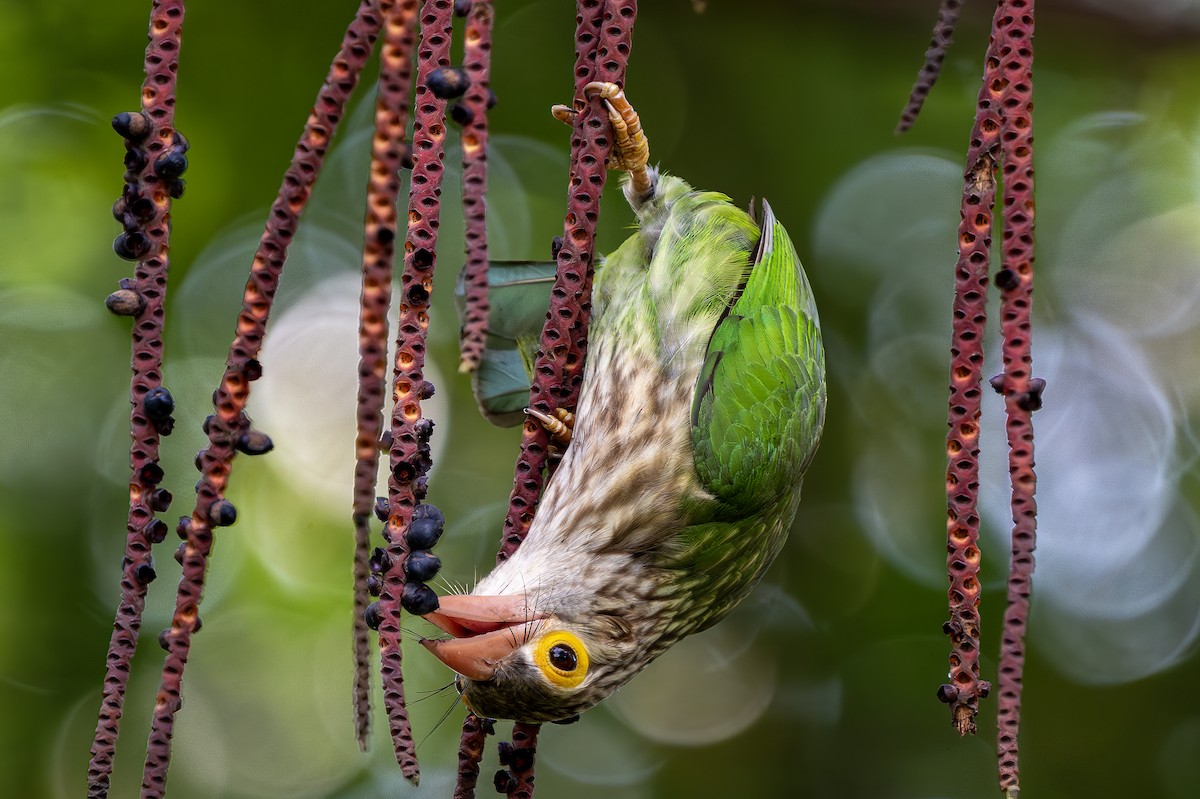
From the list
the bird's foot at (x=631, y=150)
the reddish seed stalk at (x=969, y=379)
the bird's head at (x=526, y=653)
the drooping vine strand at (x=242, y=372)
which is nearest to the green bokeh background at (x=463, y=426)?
the bird's foot at (x=631, y=150)

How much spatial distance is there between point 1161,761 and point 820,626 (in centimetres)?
155

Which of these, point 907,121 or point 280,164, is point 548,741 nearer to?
point 280,164

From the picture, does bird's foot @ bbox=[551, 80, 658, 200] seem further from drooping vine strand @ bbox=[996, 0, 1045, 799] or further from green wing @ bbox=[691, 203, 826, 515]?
drooping vine strand @ bbox=[996, 0, 1045, 799]

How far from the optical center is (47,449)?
13.8 feet

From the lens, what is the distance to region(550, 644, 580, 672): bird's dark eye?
2.48m

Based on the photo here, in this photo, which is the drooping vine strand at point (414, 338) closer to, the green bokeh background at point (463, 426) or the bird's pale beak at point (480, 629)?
the bird's pale beak at point (480, 629)

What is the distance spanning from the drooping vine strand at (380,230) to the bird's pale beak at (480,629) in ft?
4.48

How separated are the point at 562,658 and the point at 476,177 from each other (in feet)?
5.21

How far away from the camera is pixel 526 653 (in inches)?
96.0

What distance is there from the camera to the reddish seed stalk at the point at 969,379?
1.37m

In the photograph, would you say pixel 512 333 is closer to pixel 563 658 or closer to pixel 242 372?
pixel 563 658

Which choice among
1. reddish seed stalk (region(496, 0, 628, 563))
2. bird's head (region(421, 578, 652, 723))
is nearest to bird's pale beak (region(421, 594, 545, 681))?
bird's head (region(421, 578, 652, 723))

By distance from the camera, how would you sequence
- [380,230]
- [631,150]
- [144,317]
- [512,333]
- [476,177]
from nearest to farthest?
[380,230]
[476,177]
[144,317]
[631,150]
[512,333]

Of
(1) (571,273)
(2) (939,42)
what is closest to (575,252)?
(1) (571,273)
